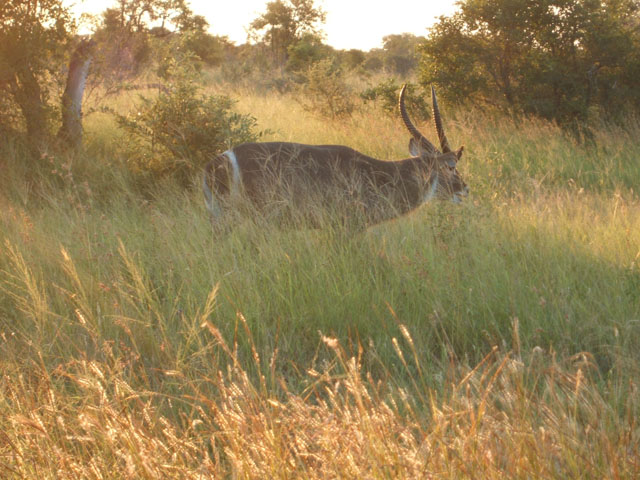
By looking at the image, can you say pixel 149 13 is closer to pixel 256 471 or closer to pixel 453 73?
pixel 453 73

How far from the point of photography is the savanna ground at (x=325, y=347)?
5.58 ft

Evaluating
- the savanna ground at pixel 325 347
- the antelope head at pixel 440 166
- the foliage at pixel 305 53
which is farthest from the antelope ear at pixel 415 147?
the foliage at pixel 305 53

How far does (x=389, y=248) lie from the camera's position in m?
4.09

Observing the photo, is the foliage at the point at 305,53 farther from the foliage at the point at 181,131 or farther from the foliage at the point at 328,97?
the foliage at the point at 181,131

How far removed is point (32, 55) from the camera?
721 centimetres

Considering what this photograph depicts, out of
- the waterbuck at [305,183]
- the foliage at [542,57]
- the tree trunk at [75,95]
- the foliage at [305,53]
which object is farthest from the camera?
the foliage at [305,53]

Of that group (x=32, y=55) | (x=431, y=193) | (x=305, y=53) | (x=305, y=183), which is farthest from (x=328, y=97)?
(x=305, y=53)

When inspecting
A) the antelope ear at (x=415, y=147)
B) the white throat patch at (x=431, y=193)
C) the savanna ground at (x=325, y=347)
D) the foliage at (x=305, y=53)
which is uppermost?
the foliage at (x=305, y=53)

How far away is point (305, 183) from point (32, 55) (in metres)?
4.34

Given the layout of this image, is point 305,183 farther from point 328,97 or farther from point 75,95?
point 328,97

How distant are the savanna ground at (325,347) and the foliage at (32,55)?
2290mm

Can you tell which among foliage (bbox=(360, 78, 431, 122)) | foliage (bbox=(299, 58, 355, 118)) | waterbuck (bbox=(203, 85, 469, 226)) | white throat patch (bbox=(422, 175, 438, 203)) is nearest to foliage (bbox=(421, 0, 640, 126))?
foliage (bbox=(360, 78, 431, 122))

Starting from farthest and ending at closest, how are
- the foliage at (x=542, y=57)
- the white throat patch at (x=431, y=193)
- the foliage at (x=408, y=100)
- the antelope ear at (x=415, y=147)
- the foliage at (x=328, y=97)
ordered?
1. the foliage at (x=328, y=97)
2. the foliage at (x=408, y=100)
3. the foliage at (x=542, y=57)
4. the antelope ear at (x=415, y=147)
5. the white throat patch at (x=431, y=193)

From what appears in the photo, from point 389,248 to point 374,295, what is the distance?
2.83ft
